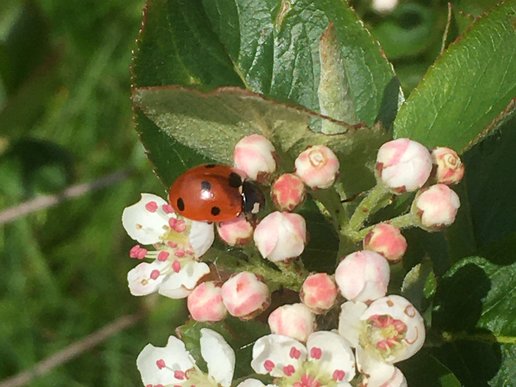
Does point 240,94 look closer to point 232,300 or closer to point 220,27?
point 232,300

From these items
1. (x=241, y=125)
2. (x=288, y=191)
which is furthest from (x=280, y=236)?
(x=241, y=125)

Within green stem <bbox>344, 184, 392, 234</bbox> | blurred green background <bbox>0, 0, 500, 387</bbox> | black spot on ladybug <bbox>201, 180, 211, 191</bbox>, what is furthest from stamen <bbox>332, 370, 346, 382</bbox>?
blurred green background <bbox>0, 0, 500, 387</bbox>

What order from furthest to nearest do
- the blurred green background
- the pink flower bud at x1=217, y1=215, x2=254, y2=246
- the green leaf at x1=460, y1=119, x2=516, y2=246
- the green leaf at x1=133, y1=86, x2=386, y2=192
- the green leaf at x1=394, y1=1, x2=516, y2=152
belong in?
the blurred green background < the green leaf at x1=460, y1=119, x2=516, y2=246 < the green leaf at x1=394, y1=1, x2=516, y2=152 < the pink flower bud at x1=217, y1=215, x2=254, y2=246 < the green leaf at x1=133, y1=86, x2=386, y2=192

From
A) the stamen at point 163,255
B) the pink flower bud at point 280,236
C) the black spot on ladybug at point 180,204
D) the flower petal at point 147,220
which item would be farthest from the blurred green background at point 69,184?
the pink flower bud at point 280,236

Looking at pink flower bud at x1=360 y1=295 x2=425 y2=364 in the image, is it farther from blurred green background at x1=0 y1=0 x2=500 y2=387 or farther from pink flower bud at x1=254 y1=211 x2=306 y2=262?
blurred green background at x1=0 y1=0 x2=500 y2=387

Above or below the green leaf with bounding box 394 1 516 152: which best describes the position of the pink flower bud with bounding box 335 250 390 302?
below

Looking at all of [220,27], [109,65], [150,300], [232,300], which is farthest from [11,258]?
[232,300]
